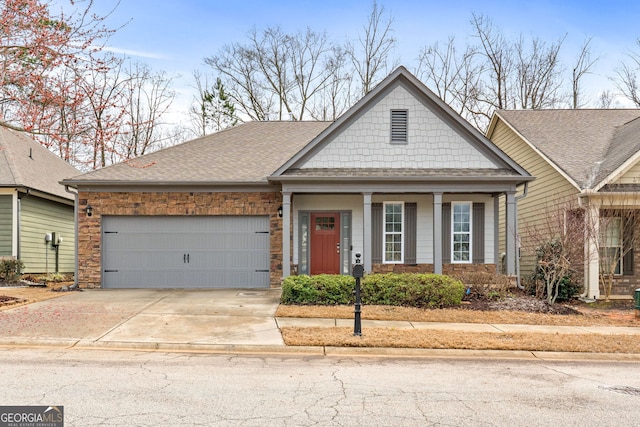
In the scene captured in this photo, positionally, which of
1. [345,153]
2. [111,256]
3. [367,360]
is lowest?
[367,360]

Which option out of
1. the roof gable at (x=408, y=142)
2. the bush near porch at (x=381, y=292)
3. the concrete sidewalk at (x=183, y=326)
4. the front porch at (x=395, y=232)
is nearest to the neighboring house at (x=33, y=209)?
the concrete sidewalk at (x=183, y=326)

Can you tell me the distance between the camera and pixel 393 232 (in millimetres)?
16922

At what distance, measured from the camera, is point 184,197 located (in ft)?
54.3

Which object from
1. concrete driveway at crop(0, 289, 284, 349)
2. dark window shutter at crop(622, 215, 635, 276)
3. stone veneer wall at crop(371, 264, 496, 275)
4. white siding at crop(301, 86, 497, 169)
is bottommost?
concrete driveway at crop(0, 289, 284, 349)

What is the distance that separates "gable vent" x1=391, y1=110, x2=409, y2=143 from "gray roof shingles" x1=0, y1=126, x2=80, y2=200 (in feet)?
37.6

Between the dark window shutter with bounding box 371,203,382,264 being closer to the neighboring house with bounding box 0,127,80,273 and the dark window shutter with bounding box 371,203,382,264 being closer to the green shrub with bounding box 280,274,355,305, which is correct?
the green shrub with bounding box 280,274,355,305

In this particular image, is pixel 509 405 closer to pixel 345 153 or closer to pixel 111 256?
pixel 345 153

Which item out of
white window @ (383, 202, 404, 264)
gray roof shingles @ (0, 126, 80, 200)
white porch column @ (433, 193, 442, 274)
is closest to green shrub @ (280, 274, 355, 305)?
white porch column @ (433, 193, 442, 274)

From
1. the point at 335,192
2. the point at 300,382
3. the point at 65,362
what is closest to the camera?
the point at 300,382

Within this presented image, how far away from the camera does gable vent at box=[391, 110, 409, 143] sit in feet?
51.9

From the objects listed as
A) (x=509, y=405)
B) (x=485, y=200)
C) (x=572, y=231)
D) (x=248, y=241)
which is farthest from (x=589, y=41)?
(x=509, y=405)

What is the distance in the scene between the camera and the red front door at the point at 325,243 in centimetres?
1706

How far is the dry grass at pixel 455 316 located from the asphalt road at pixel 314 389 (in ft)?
10.5

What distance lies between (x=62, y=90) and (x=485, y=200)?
39.4 feet
